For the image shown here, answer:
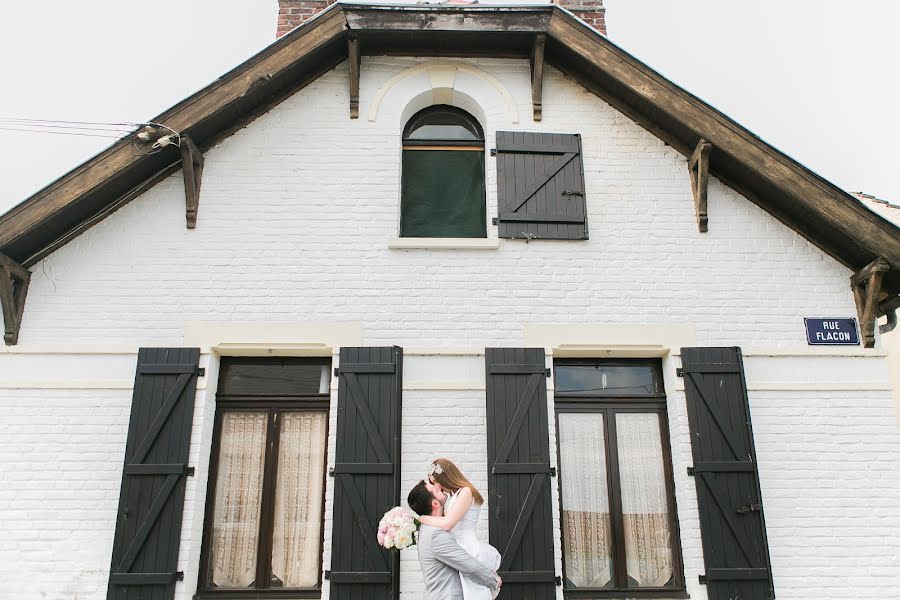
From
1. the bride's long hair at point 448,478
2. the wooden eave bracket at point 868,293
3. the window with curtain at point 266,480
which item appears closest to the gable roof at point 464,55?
the wooden eave bracket at point 868,293

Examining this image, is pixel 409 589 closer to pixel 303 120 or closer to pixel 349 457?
pixel 349 457

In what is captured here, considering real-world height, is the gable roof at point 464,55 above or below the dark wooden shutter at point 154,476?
above

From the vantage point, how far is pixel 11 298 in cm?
565

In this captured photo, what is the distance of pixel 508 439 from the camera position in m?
5.42

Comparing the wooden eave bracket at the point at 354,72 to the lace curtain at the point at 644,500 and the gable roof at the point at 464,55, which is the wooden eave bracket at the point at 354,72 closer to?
the gable roof at the point at 464,55

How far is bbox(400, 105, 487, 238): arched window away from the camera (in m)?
6.39

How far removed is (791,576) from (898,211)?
305 inches

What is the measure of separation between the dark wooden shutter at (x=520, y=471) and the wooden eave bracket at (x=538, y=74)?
234 cm

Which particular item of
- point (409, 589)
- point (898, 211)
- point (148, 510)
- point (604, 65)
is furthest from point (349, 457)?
point (898, 211)

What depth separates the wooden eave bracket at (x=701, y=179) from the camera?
603 centimetres

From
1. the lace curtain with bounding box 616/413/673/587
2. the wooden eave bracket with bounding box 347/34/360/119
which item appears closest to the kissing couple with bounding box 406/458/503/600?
the lace curtain with bounding box 616/413/673/587

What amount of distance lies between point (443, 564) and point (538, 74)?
4361 mm

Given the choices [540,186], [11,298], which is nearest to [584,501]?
[540,186]

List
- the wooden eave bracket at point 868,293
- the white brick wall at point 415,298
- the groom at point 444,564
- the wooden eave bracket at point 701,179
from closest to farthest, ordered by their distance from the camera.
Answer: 1. the groom at point 444,564
2. the white brick wall at point 415,298
3. the wooden eave bracket at point 868,293
4. the wooden eave bracket at point 701,179
